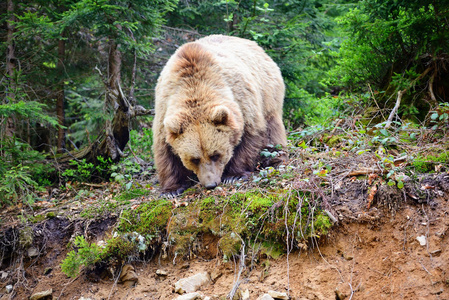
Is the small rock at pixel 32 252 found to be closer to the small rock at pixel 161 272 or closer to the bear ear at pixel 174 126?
the small rock at pixel 161 272

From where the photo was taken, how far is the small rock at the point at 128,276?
4480 mm

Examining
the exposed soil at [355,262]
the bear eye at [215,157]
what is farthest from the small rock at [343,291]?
the bear eye at [215,157]

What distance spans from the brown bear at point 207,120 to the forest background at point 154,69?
101cm

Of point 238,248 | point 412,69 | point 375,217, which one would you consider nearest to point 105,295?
point 238,248

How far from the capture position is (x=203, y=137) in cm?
505

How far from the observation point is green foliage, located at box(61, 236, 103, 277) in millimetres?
4426

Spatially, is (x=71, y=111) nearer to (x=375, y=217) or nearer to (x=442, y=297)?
(x=375, y=217)

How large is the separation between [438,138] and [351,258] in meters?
2.18

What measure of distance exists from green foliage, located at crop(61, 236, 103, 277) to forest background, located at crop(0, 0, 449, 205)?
1361 millimetres

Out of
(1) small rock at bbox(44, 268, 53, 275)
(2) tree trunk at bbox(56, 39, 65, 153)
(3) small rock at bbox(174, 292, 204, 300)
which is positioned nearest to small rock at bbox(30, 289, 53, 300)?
(1) small rock at bbox(44, 268, 53, 275)

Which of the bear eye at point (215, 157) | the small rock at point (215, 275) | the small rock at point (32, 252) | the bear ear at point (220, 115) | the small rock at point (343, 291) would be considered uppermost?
the bear ear at point (220, 115)

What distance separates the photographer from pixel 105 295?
446 centimetres

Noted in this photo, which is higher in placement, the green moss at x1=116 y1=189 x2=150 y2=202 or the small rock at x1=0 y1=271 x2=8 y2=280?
the green moss at x1=116 y1=189 x2=150 y2=202

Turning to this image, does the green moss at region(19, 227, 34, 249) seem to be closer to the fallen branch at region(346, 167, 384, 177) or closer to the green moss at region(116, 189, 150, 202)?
the green moss at region(116, 189, 150, 202)
